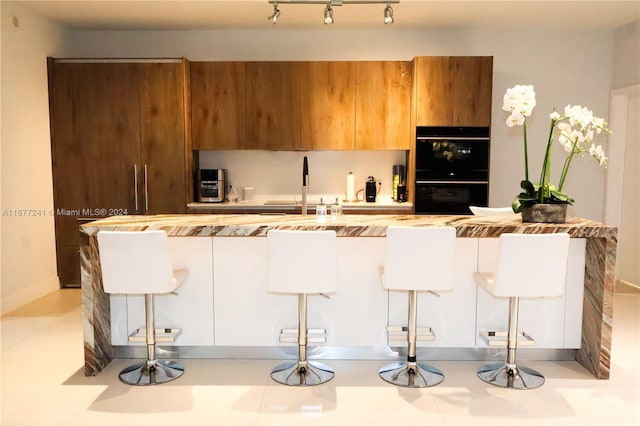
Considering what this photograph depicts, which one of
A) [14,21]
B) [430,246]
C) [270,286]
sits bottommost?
[270,286]

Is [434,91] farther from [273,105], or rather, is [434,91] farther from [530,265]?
[530,265]

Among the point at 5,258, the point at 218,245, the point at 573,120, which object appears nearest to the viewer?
the point at 573,120

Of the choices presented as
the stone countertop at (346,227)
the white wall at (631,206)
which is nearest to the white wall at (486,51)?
the white wall at (631,206)

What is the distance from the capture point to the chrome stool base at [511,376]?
10.5ft

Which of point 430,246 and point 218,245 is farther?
point 218,245

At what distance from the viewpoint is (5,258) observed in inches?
187

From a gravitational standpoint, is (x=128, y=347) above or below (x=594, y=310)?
below

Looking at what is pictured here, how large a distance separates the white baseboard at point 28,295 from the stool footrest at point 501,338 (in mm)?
4059

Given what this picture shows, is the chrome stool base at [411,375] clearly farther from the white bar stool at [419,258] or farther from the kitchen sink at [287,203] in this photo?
the kitchen sink at [287,203]

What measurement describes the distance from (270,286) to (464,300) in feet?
4.36

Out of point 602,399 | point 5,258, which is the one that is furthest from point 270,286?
point 5,258

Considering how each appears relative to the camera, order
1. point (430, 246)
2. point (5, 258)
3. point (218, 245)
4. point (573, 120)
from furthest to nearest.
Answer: point (5, 258)
point (218, 245)
point (573, 120)
point (430, 246)

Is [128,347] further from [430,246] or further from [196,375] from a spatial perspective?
[430,246]

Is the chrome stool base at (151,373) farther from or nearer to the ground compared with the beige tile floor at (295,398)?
farther from the ground
